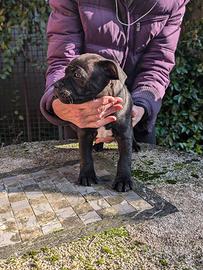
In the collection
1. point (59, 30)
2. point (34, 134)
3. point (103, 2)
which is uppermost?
point (103, 2)

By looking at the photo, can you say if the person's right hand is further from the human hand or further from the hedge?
the hedge

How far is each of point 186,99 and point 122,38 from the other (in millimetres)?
1338

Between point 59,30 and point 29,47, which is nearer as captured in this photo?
point 59,30

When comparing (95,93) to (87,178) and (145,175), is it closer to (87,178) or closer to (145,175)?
(87,178)

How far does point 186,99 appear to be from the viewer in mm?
3068

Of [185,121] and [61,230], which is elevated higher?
[61,230]

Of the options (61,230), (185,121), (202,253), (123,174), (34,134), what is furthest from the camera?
(34,134)

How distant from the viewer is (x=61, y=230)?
1.16m

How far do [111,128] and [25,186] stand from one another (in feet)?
1.30

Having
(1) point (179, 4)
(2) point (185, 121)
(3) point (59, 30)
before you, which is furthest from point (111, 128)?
(2) point (185, 121)

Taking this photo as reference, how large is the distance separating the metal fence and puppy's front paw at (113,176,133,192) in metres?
2.30

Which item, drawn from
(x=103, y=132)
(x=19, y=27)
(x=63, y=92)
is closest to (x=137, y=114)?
(x=103, y=132)

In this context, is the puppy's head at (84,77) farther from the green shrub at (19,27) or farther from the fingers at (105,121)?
the green shrub at (19,27)

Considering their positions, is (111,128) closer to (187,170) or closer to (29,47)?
(187,170)
